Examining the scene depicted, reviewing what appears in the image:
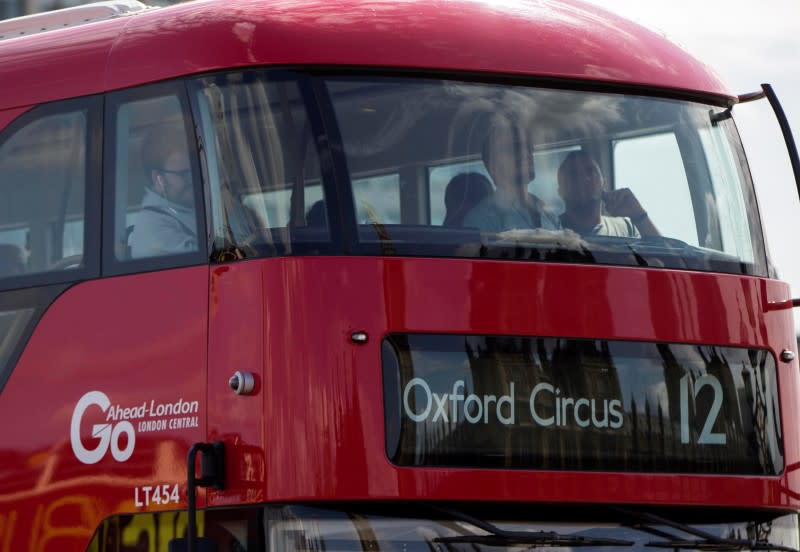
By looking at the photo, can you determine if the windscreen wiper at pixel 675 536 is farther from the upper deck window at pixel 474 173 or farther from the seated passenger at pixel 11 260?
the seated passenger at pixel 11 260

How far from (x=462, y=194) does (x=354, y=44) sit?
0.80m

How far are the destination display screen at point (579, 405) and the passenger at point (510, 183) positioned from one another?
57 centimetres

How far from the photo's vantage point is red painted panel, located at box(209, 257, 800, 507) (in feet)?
22.3

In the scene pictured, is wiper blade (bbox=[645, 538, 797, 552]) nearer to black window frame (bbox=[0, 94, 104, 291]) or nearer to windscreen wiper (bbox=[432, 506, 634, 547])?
windscreen wiper (bbox=[432, 506, 634, 547])

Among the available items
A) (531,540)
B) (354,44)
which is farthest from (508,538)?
(354,44)

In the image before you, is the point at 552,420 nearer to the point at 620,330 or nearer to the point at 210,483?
the point at 620,330

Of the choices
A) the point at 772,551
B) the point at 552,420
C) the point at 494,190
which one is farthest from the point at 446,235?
the point at 772,551

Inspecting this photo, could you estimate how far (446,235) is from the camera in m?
7.20

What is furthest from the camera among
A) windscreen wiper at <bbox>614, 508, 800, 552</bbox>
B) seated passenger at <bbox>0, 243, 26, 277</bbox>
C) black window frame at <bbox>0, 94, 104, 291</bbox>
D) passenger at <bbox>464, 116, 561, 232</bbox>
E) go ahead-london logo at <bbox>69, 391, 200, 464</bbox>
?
seated passenger at <bbox>0, 243, 26, 277</bbox>

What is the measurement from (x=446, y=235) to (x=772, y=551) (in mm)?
2073

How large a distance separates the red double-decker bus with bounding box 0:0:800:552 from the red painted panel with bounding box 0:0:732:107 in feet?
0.05

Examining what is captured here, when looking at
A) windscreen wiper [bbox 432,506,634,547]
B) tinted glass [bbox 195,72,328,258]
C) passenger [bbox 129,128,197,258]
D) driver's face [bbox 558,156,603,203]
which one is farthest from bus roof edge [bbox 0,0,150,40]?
windscreen wiper [bbox 432,506,634,547]

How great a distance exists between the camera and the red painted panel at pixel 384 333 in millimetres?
6809

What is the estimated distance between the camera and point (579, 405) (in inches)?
285
